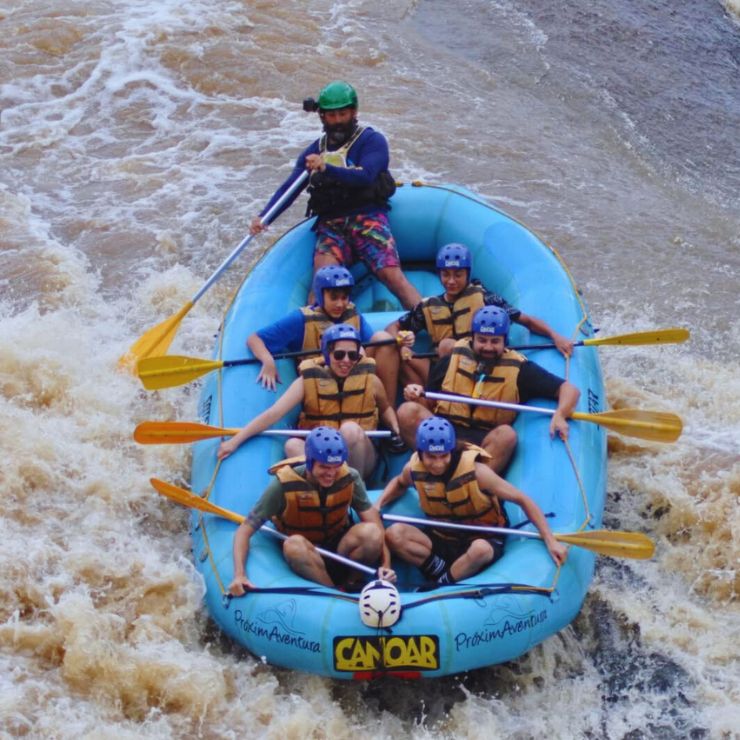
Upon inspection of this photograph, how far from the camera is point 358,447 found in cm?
472

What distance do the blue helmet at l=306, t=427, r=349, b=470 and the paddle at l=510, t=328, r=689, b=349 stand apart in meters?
1.52

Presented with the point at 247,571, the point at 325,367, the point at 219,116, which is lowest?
the point at 219,116

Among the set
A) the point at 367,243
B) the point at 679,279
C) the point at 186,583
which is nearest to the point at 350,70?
the point at 679,279

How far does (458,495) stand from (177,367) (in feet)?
5.33

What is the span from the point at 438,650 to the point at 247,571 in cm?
82

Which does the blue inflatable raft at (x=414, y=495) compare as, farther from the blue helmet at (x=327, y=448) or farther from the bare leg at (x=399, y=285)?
the blue helmet at (x=327, y=448)

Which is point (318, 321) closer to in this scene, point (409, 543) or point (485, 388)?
point (485, 388)

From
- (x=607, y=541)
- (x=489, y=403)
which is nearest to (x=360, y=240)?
(x=489, y=403)

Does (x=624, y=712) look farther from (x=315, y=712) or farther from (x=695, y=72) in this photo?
(x=695, y=72)

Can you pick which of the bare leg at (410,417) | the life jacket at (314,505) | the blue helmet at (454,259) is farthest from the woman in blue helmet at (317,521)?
the blue helmet at (454,259)

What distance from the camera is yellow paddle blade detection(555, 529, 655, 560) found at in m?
4.30

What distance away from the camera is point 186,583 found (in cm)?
462

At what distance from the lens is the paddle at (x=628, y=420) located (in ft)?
16.0

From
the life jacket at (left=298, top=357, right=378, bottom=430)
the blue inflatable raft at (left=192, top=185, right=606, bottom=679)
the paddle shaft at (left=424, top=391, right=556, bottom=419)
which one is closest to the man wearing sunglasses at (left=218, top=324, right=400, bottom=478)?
the life jacket at (left=298, top=357, right=378, bottom=430)
